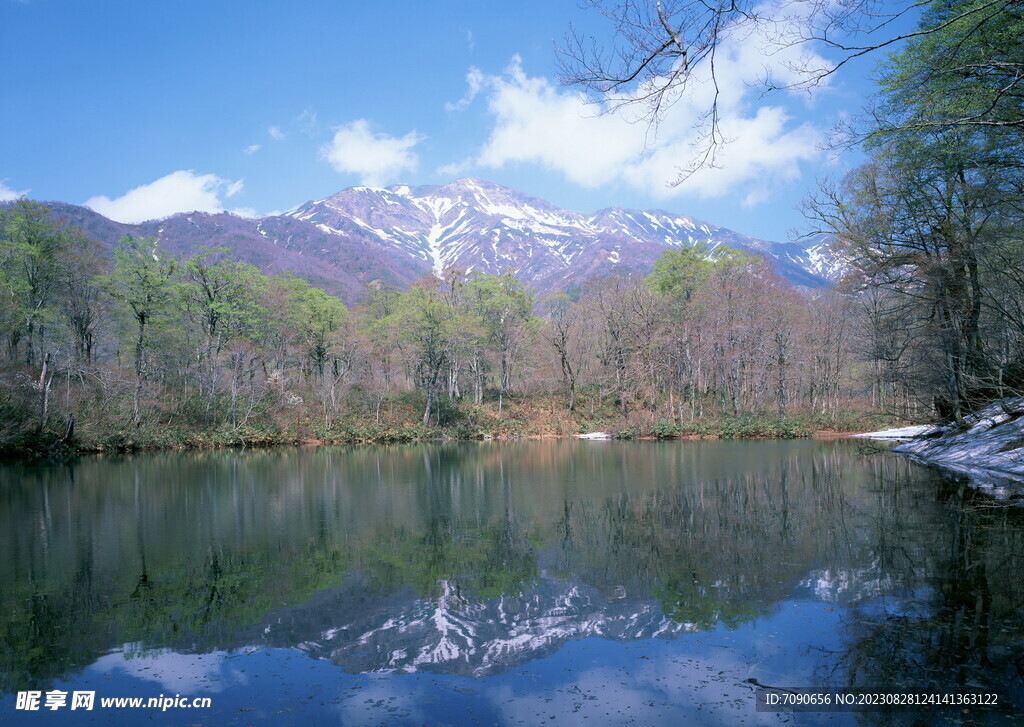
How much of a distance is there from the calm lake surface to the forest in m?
7.78

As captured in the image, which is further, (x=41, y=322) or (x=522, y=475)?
(x=41, y=322)

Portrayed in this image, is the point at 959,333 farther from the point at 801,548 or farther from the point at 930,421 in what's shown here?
the point at 801,548

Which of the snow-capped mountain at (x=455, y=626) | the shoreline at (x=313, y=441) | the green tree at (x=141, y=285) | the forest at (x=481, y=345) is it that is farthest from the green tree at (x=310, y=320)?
the snow-capped mountain at (x=455, y=626)

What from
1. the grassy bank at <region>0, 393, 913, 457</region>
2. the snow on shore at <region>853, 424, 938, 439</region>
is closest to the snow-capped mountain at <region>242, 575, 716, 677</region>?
the grassy bank at <region>0, 393, 913, 457</region>

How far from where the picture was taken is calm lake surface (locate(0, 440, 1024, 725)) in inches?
184

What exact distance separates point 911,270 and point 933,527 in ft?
35.2

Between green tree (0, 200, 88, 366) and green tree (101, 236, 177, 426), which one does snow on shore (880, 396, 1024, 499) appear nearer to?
green tree (101, 236, 177, 426)

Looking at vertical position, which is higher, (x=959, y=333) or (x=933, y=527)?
(x=959, y=333)

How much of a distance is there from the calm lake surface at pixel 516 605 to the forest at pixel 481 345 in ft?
25.5

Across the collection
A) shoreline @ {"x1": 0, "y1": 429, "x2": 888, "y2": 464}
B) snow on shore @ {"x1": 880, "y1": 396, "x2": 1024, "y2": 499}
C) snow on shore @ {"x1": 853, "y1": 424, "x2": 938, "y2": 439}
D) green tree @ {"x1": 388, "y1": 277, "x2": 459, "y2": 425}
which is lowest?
shoreline @ {"x1": 0, "y1": 429, "x2": 888, "y2": 464}

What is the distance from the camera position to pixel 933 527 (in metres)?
9.65

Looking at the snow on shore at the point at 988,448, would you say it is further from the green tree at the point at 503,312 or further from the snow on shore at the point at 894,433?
the green tree at the point at 503,312

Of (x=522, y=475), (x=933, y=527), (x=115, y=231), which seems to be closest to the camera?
(x=933, y=527)

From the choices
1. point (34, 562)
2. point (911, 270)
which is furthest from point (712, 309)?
point (34, 562)
